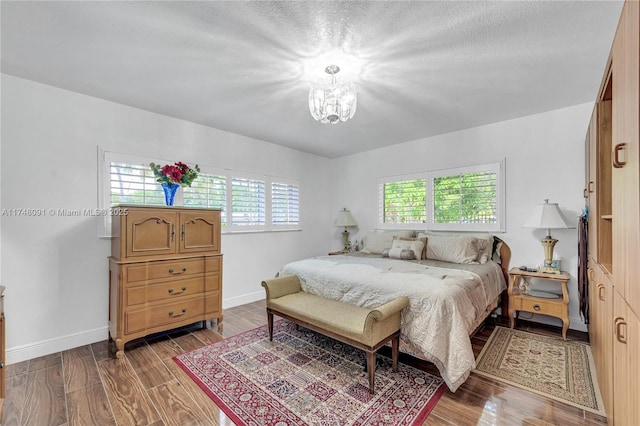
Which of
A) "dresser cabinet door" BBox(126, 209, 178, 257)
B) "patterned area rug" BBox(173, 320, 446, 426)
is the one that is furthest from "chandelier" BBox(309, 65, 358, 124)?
"patterned area rug" BBox(173, 320, 446, 426)

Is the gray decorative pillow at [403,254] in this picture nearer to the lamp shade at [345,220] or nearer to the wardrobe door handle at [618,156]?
the lamp shade at [345,220]

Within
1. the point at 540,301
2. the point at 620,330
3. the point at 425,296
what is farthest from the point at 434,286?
the point at 540,301

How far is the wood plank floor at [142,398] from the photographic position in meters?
1.79

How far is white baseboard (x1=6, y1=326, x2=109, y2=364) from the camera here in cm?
250

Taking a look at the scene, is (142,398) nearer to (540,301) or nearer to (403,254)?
(403,254)

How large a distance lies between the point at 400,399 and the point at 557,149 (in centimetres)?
327

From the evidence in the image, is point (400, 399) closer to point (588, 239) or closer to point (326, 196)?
point (588, 239)

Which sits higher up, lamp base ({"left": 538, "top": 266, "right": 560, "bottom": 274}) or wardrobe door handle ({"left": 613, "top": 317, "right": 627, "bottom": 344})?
wardrobe door handle ({"left": 613, "top": 317, "right": 627, "bottom": 344})

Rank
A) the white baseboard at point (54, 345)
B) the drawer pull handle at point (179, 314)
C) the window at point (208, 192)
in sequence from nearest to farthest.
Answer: the white baseboard at point (54, 345) < the drawer pull handle at point (179, 314) < the window at point (208, 192)

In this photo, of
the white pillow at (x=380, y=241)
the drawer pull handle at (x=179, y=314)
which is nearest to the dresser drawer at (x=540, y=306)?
the white pillow at (x=380, y=241)

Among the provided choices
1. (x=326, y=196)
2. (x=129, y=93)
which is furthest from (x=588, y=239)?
(x=129, y=93)

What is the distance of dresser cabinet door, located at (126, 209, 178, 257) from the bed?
129 cm

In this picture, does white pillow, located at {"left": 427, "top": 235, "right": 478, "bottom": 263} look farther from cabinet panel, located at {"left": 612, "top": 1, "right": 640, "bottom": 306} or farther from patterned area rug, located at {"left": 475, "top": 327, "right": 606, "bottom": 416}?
cabinet panel, located at {"left": 612, "top": 1, "right": 640, "bottom": 306}

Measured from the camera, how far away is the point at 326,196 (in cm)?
562
